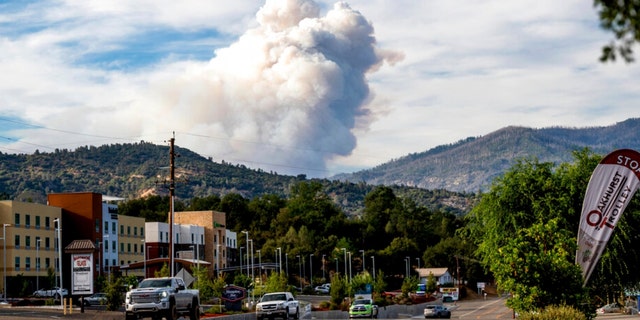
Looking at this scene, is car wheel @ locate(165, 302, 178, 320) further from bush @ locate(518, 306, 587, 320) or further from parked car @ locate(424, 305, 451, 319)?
parked car @ locate(424, 305, 451, 319)

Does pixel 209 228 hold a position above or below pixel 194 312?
above

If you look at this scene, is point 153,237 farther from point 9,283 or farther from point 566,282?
point 566,282

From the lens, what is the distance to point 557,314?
127 ft

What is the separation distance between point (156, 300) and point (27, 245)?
8838 centimetres

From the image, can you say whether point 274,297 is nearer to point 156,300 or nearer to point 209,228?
point 156,300

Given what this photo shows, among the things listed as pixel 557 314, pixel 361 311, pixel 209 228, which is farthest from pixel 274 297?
pixel 209 228

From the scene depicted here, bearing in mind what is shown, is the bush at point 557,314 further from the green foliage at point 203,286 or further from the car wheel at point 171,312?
the green foliage at point 203,286

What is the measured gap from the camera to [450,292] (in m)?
173

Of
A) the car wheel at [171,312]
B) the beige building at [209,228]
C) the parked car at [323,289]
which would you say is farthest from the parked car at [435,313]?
the beige building at [209,228]

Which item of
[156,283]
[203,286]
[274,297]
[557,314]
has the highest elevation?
[156,283]

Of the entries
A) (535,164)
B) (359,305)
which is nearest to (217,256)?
(359,305)

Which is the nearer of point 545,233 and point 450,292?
point 545,233

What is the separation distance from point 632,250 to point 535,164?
301 inches

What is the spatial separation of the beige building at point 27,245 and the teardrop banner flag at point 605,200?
3285 inches
